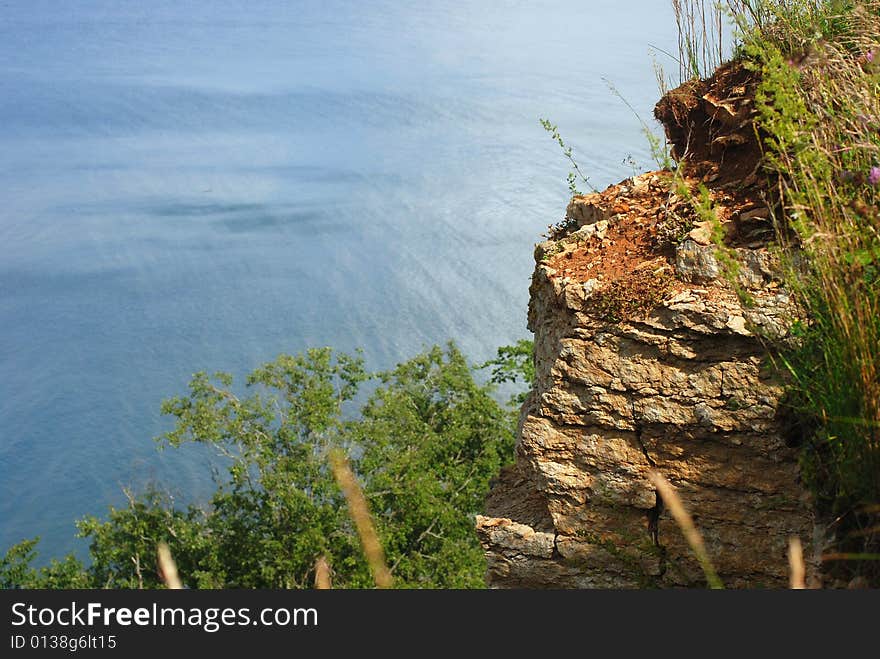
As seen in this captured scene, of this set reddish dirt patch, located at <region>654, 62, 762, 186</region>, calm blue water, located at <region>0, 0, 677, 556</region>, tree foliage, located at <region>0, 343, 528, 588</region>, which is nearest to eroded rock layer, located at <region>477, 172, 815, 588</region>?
reddish dirt patch, located at <region>654, 62, 762, 186</region>

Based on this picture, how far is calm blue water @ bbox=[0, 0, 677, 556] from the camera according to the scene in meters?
43.2

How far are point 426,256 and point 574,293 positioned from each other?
160 ft

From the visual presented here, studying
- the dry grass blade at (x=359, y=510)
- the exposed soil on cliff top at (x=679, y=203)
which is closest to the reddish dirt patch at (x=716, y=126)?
the exposed soil on cliff top at (x=679, y=203)

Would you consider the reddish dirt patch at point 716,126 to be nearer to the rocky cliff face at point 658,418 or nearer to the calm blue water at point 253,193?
the rocky cliff face at point 658,418

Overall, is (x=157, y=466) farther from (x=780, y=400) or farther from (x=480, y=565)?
(x=780, y=400)

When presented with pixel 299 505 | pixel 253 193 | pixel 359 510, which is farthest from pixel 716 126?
pixel 253 193

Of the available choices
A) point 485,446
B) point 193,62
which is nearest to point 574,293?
point 485,446

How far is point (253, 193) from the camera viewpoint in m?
61.1

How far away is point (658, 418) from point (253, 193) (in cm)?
5931

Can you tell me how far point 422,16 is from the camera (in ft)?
297

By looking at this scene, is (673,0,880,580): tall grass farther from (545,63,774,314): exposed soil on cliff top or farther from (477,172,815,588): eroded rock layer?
(545,63,774,314): exposed soil on cliff top

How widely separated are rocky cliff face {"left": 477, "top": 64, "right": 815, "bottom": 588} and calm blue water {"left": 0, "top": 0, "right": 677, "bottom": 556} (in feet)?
107

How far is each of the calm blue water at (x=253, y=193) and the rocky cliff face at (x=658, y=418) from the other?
32.5m

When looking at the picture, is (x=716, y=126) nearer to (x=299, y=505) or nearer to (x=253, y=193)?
(x=299, y=505)
